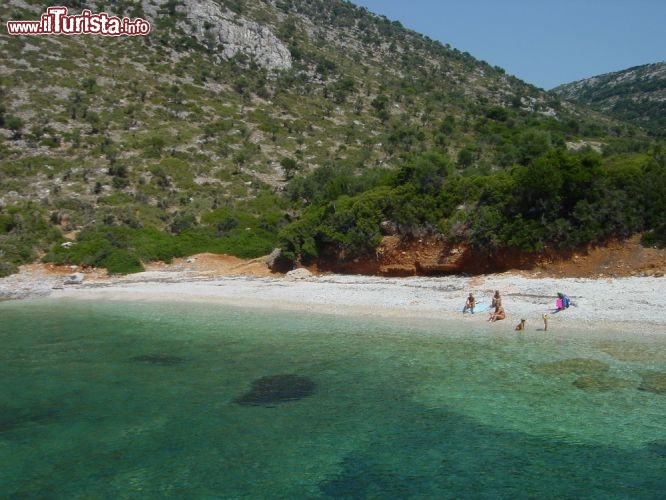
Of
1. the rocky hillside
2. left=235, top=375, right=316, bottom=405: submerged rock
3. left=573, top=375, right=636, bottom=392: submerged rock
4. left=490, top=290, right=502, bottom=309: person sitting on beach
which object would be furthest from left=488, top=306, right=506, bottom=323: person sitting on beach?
the rocky hillside

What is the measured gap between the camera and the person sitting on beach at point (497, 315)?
1969 cm

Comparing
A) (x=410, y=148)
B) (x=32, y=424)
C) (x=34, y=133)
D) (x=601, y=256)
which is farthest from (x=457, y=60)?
(x=32, y=424)

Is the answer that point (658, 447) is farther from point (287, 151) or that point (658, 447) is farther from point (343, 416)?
point (287, 151)

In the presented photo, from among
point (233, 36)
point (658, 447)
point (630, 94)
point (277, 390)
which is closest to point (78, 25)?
point (233, 36)

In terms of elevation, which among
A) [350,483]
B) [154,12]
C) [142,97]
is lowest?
[350,483]

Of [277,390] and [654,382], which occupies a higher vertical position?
[654,382]

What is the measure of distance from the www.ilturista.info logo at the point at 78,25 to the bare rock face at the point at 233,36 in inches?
271

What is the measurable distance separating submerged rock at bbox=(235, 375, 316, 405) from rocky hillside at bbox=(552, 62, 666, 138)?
78.0m

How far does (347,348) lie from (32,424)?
8770 millimetres

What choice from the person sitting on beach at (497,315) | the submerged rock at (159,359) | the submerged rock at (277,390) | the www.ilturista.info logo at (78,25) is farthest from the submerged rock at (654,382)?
the www.ilturista.info logo at (78,25)

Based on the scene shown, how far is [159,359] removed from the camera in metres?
16.8

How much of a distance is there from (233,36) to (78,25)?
62.8ft

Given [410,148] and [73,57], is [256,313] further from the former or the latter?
[73,57]

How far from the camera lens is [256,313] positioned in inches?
916
